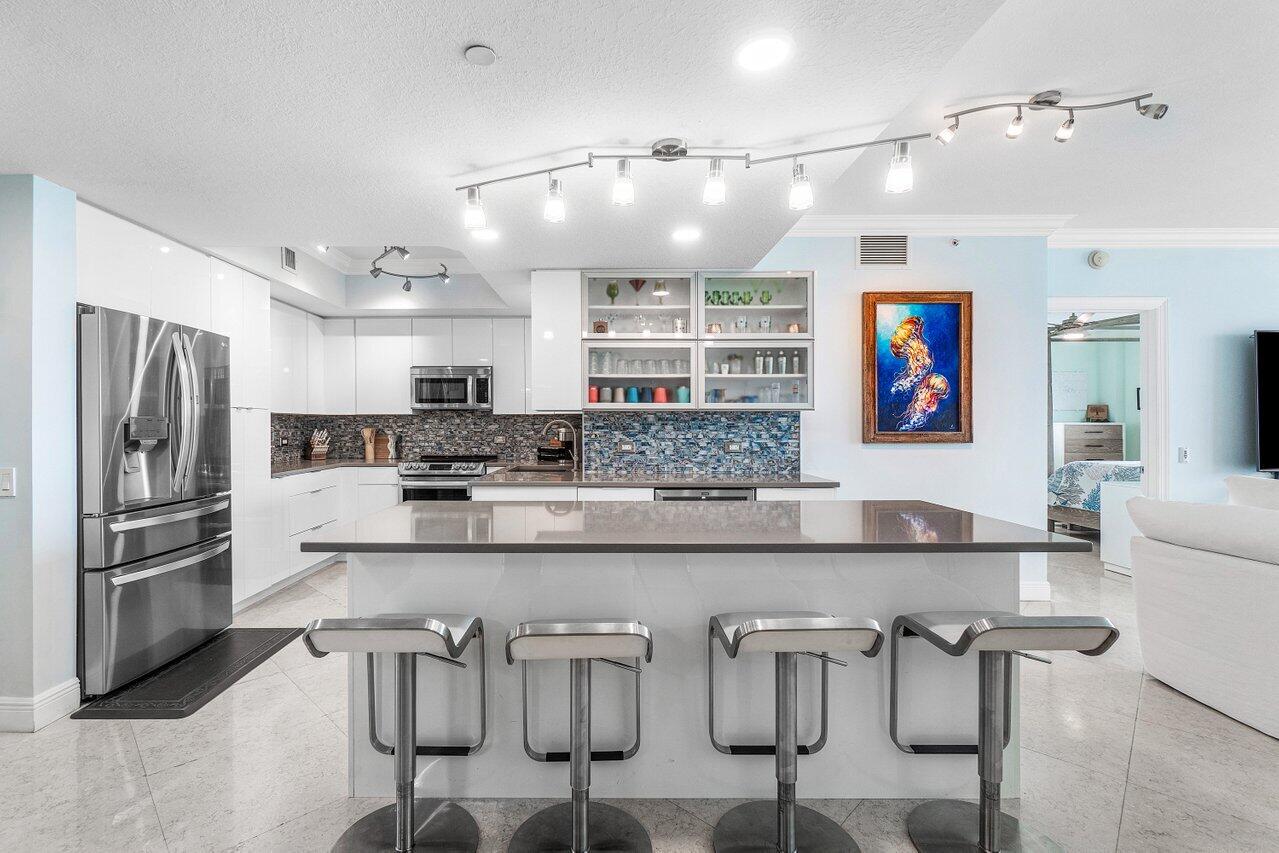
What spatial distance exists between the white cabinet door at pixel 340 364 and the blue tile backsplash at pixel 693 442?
2.58m

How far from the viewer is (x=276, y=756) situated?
2.44 metres

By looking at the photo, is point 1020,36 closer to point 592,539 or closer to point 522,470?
point 592,539

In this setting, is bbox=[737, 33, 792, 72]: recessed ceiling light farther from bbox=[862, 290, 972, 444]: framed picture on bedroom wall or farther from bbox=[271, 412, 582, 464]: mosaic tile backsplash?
bbox=[271, 412, 582, 464]: mosaic tile backsplash

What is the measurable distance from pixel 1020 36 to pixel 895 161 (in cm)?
86

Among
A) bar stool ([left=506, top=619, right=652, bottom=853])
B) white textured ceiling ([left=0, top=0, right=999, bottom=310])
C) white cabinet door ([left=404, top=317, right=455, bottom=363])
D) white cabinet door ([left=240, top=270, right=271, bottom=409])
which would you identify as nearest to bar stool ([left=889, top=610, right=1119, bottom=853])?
bar stool ([left=506, top=619, right=652, bottom=853])

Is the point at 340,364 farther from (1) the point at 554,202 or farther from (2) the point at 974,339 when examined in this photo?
(2) the point at 974,339

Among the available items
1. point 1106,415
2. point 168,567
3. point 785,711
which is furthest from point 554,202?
point 1106,415

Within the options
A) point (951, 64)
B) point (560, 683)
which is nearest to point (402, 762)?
point (560, 683)

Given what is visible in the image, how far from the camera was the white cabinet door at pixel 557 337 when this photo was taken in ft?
14.2

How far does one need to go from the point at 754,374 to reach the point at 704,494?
0.94 meters

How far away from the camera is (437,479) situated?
5355 mm

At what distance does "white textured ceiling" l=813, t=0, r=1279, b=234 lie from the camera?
7.55 feet

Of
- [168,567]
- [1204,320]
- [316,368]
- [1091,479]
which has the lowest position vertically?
[168,567]

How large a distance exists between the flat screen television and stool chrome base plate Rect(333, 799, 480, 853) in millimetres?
5967
